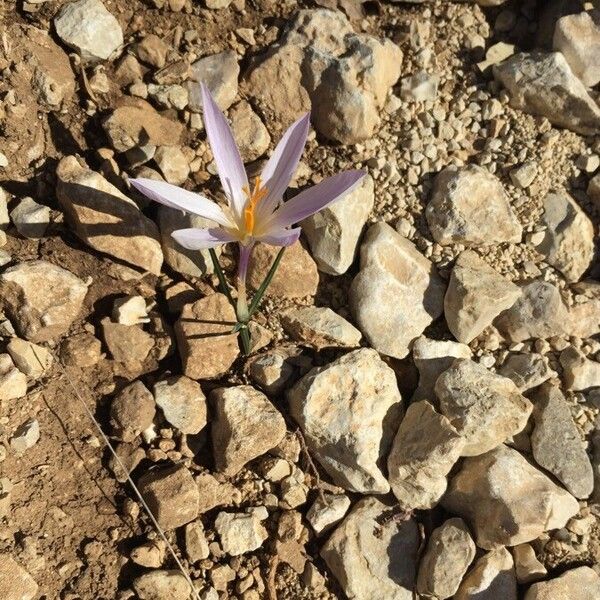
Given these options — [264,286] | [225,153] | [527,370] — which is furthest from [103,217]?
[527,370]

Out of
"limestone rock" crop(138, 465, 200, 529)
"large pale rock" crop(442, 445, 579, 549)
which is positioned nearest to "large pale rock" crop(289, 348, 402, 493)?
"large pale rock" crop(442, 445, 579, 549)

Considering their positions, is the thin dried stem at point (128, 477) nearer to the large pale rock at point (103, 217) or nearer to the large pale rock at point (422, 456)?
the large pale rock at point (103, 217)

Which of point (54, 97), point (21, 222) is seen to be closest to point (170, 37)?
point (54, 97)

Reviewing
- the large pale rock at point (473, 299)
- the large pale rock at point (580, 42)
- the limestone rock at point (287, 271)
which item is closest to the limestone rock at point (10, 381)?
the limestone rock at point (287, 271)

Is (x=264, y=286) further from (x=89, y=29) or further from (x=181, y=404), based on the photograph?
(x=89, y=29)

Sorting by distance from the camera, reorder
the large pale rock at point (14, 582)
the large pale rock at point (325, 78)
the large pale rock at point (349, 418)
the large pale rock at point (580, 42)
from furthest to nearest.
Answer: the large pale rock at point (580, 42) < the large pale rock at point (325, 78) < the large pale rock at point (349, 418) < the large pale rock at point (14, 582)

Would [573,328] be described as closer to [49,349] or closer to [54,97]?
[49,349]
